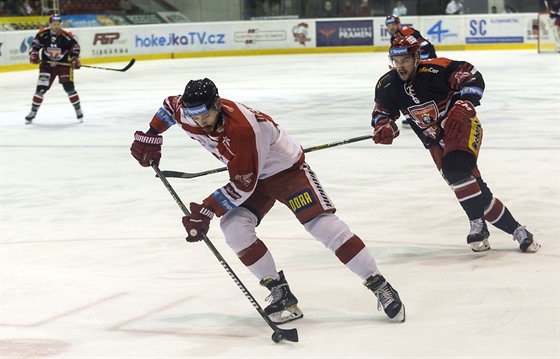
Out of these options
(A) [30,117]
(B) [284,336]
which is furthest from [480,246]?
(A) [30,117]

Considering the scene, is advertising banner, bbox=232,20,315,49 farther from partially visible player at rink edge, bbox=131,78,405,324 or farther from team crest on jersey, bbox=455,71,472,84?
partially visible player at rink edge, bbox=131,78,405,324

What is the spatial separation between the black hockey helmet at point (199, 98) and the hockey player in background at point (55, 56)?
7672 millimetres

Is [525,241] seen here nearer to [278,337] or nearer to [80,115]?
[278,337]

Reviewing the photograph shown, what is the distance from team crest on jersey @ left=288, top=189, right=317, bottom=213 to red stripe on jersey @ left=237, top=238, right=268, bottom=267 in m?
0.21

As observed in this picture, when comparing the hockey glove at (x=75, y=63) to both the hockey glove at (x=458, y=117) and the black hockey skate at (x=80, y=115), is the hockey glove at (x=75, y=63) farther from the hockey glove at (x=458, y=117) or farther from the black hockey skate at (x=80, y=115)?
Result: the hockey glove at (x=458, y=117)

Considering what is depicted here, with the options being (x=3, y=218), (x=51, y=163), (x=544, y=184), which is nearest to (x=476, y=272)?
(x=544, y=184)

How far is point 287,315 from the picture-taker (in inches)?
148

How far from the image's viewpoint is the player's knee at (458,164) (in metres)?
4.45

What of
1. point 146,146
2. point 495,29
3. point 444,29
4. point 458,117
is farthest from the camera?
point 444,29

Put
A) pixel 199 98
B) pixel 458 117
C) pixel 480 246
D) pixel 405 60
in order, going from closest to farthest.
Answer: pixel 199 98
pixel 458 117
pixel 405 60
pixel 480 246

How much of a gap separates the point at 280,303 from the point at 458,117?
126 centimetres

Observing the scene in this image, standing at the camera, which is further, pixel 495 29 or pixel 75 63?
pixel 495 29

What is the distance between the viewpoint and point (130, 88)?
47.3ft

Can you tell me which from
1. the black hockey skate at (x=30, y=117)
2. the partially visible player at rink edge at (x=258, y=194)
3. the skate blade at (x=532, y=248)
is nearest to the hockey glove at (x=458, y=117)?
the skate blade at (x=532, y=248)
